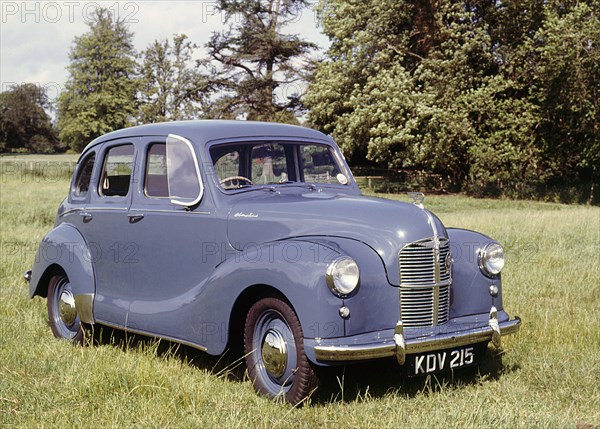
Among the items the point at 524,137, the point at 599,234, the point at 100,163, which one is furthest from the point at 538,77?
the point at 100,163

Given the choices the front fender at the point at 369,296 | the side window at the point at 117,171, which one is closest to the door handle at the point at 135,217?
the side window at the point at 117,171

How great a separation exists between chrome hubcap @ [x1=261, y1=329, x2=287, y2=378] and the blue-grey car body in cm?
28

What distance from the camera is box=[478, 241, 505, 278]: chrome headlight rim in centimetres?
564

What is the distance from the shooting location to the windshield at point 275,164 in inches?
234

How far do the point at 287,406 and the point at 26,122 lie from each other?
74.7 m

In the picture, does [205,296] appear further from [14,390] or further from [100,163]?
[100,163]

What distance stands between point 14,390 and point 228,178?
223 cm

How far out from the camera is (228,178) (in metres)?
5.91

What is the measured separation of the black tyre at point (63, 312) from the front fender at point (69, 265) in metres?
0.13

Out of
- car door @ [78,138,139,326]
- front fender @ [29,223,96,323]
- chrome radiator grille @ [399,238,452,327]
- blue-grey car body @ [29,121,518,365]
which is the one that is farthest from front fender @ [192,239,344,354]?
front fender @ [29,223,96,323]

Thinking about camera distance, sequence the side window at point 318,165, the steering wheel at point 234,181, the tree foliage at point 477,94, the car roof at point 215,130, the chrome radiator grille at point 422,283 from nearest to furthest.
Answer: the chrome radiator grille at point 422,283 < the steering wheel at point 234,181 < the car roof at point 215,130 < the side window at point 318,165 < the tree foliage at point 477,94

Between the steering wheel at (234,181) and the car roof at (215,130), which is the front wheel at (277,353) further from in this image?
the car roof at (215,130)

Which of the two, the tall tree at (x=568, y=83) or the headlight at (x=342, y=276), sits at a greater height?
the tall tree at (x=568, y=83)

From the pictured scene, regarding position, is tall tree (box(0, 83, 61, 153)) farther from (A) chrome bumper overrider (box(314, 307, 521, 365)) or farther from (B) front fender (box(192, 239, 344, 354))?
(A) chrome bumper overrider (box(314, 307, 521, 365))
